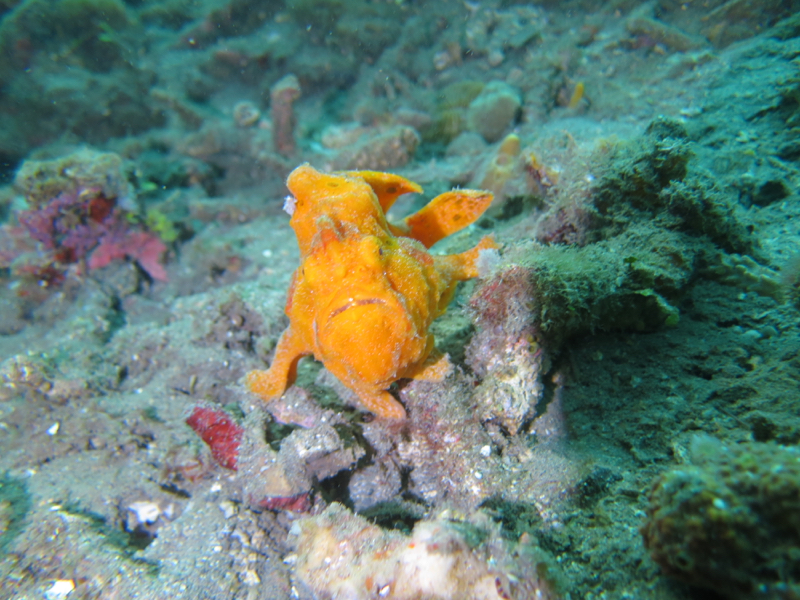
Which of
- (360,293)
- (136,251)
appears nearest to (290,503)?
(360,293)

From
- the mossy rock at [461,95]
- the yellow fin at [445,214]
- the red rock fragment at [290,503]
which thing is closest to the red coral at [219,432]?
the red rock fragment at [290,503]

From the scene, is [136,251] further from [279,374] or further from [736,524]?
[736,524]

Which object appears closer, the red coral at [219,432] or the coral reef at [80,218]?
the red coral at [219,432]

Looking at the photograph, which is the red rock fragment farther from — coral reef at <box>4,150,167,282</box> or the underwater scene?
coral reef at <box>4,150,167,282</box>

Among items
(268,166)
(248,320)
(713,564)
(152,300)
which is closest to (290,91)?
(268,166)

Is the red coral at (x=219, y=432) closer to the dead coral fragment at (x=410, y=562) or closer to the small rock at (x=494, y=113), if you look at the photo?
the dead coral fragment at (x=410, y=562)

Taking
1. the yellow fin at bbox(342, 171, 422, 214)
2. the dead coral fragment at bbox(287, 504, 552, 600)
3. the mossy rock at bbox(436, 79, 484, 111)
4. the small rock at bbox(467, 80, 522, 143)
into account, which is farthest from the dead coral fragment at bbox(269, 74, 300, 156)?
the dead coral fragment at bbox(287, 504, 552, 600)
